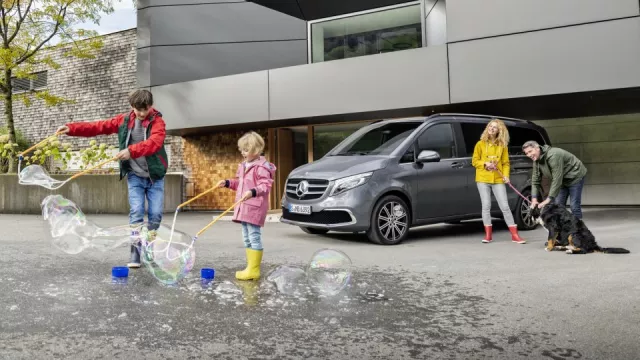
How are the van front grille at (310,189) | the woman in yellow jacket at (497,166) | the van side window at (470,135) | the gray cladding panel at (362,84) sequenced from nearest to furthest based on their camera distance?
the van front grille at (310,189)
the woman in yellow jacket at (497,166)
the van side window at (470,135)
the gray cladding panel at (362,84)

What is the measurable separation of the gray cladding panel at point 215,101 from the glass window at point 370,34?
246 cm

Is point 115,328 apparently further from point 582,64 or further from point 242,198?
point 582,64

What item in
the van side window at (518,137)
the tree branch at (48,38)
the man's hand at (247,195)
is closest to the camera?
the man's hand at (247,195)

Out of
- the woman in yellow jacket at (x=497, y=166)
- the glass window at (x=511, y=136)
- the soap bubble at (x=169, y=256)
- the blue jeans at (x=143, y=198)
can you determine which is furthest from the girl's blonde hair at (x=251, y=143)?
the glass window at (x=511, y=136)

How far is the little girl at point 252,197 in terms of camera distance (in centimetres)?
514

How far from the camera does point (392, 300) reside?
437 centimetres

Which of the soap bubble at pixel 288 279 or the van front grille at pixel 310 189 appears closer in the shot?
the soap bubble at pixel 288 279

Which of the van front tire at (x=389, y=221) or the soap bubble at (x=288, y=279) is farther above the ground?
the van front tire at (x=389, y=221)

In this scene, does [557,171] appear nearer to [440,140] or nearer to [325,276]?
[440,140]

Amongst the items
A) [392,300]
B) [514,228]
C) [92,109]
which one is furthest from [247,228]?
[92,109]

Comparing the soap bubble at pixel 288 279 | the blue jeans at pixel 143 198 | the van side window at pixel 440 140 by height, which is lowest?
the soap bubble at pixel 288 279

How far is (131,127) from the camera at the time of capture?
18.4 ft

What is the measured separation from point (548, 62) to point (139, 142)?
8.93 m

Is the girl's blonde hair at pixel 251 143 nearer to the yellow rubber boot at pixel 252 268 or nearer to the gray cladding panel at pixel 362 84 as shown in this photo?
the yellow rubber boot at pixel 252 268
